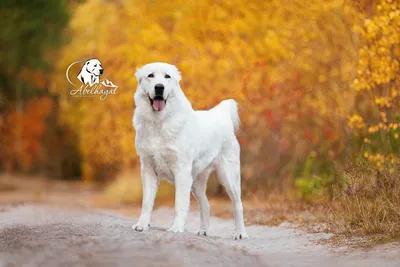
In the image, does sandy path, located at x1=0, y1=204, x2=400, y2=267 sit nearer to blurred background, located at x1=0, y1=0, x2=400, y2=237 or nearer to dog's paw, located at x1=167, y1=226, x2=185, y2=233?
dog's paw, located at x1=167, y1=226, x2=185, y2=233

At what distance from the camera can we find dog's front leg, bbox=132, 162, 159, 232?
23.4 feet

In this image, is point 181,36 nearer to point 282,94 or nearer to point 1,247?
point 282,94

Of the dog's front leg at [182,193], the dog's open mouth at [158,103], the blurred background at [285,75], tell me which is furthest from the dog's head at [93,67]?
the dog's front leg at [182,193]

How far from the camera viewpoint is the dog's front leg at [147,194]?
7.12 m

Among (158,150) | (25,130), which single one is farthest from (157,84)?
(25,130)

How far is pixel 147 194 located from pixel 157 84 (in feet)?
3.68

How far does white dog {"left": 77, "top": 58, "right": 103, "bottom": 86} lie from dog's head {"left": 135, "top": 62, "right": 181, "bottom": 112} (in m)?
5.11

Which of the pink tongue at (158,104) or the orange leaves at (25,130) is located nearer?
the pink tongue at (158,104)

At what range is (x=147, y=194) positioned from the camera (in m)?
7.22

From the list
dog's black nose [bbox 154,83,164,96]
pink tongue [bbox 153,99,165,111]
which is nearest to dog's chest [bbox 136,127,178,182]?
pink tongue [bbox 153,99,165,111]

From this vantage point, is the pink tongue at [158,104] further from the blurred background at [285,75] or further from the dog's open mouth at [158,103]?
the blurred background at [285,75]

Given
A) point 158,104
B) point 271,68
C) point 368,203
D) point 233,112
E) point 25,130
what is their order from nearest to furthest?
point 158,104, point 368,203, point 233,112, point 271,68, point 25,130

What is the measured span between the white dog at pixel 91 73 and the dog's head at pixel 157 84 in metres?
5.11

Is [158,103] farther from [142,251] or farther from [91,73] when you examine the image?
[91,73]
